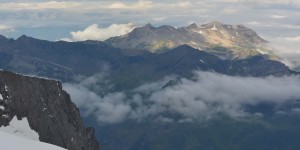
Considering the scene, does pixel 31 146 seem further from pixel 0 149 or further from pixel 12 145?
pixel 0 149

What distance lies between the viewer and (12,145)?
14175cm

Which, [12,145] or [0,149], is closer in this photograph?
[0,149]

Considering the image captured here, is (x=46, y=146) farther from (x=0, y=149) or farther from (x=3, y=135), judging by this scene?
(x=0, y=149)

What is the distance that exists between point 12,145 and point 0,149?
40.2 ft

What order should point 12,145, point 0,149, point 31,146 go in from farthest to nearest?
point 31,146 → point 12,145 → point 0,149

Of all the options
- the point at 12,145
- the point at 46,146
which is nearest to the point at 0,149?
the point at 12,145

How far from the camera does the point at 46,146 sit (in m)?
162

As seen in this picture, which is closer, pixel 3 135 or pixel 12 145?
pixel 12 145

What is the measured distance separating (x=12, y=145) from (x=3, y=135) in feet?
38.5

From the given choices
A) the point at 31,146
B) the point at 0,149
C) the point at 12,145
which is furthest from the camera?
the point at 31,146

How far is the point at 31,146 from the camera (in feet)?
500

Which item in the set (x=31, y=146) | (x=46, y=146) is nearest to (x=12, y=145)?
(x=31, y=146)

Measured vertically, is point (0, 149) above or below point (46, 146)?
above

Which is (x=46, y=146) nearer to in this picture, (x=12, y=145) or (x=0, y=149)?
(x=12, y=145)
